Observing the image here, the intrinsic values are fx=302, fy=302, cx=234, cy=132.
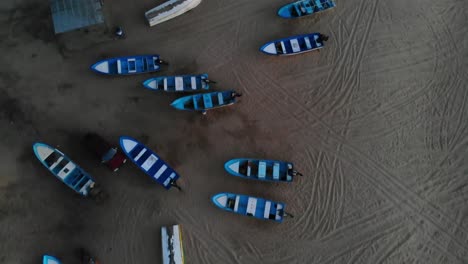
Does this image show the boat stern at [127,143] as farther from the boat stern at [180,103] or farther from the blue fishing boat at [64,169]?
the boat stern at [180,103]

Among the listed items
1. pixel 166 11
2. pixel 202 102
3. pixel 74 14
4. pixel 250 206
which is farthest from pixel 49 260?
pixel 166 11

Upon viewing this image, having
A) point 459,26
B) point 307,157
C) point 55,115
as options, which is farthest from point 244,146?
point 459,26

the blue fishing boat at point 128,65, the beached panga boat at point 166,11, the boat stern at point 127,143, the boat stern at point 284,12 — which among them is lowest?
the boat stern at point 127,143

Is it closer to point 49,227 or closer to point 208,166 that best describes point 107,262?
point 49,227

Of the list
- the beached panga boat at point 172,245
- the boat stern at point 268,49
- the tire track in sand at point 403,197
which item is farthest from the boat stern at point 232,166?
the boat stern at point 268,49

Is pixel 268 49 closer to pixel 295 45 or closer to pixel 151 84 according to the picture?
pixel 295 45

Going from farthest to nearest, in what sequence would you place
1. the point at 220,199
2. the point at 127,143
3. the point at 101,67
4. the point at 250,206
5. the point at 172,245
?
the point at 101,67 → the point at 127,143 → the point at 220,199 → the point at 250,206 → the point at 172,245
